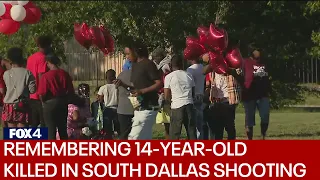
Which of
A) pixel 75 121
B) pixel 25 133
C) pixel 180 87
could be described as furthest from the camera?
pixel 75 121

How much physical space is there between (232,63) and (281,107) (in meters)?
13.4

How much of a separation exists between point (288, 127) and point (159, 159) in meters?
12.6

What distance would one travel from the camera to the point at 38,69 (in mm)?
14773

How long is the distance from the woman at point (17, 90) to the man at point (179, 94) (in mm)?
2062

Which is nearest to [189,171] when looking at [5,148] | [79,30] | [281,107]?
[5,148]

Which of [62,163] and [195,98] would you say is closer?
[62,163]

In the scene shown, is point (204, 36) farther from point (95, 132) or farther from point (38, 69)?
point (38, 69)

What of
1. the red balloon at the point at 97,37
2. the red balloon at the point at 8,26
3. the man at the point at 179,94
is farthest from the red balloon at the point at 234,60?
the red balloon at the point at 8,26

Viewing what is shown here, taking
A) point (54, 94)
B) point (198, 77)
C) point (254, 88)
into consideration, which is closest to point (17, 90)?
point (54, 94)

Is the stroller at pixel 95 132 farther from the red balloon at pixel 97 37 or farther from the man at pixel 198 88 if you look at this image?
the red balloon at pixel 97 37

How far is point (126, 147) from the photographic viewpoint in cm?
950

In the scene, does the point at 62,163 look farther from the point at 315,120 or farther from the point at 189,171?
the point at 315,120

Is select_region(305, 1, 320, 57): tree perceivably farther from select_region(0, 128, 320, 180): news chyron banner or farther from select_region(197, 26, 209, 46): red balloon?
select_region(0, 128, 320, 180): news chyron banner

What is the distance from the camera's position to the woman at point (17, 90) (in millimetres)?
13953
